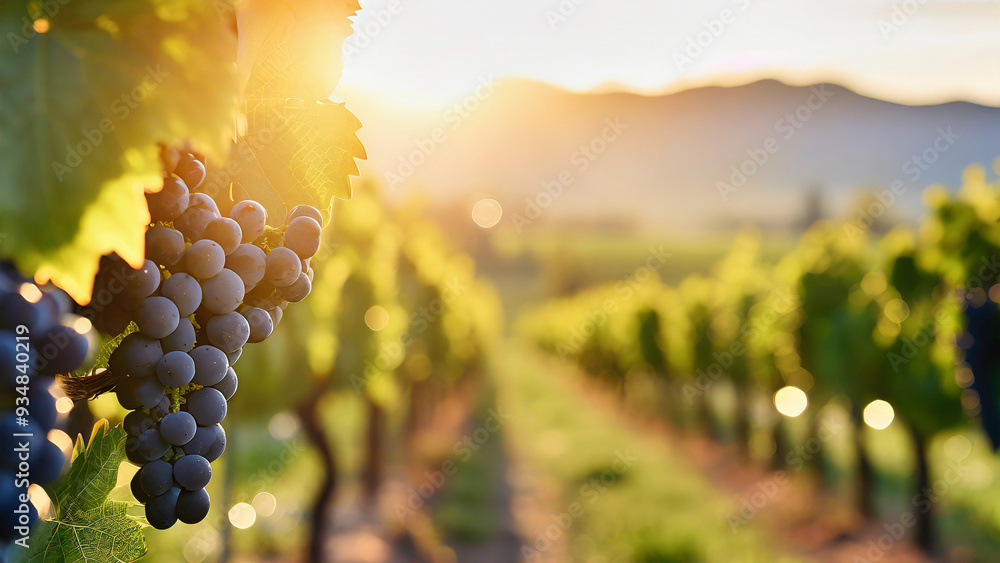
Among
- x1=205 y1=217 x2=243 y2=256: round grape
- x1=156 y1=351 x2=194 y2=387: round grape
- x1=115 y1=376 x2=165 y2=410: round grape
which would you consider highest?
x1=205 y1=217 x2=243 y2=256: round grape

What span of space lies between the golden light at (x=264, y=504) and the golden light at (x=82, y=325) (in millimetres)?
10854

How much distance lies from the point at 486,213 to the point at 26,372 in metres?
150

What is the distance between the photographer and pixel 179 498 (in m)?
1.18

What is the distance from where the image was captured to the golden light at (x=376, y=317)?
34.6ft

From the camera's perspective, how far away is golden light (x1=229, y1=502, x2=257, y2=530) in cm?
998

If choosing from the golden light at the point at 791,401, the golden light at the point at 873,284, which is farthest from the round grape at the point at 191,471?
the golden light at the point at 791,401

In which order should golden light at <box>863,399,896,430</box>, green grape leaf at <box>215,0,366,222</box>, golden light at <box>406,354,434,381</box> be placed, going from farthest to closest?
golden light at <box>406,354,434,381</box> < golden light at <box>863,399,896,430</box> < green grape leaf at <box>215,0,366,222</box>

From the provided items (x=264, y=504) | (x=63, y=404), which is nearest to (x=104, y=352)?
(x=63, y=404)

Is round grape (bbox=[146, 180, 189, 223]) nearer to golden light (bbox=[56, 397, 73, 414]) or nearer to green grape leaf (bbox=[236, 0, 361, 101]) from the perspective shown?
green grape leaf (bbox=[236, 0, 361, 101])

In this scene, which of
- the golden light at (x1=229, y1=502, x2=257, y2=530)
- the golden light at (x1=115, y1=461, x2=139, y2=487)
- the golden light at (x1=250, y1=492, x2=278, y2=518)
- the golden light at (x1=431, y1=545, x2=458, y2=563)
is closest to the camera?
the golden light at (x1=115, y1=461, x2=139, y2=487)

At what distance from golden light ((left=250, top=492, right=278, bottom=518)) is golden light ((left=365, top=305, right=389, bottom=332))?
380cm

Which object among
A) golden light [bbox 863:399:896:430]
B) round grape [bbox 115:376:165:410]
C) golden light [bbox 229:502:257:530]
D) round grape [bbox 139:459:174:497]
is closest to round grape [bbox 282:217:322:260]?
round grape [bbox 115:376:165:410]

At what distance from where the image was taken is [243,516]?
409 inches

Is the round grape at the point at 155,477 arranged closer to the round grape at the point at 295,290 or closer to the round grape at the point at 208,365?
the round grape at the point at 208,365
